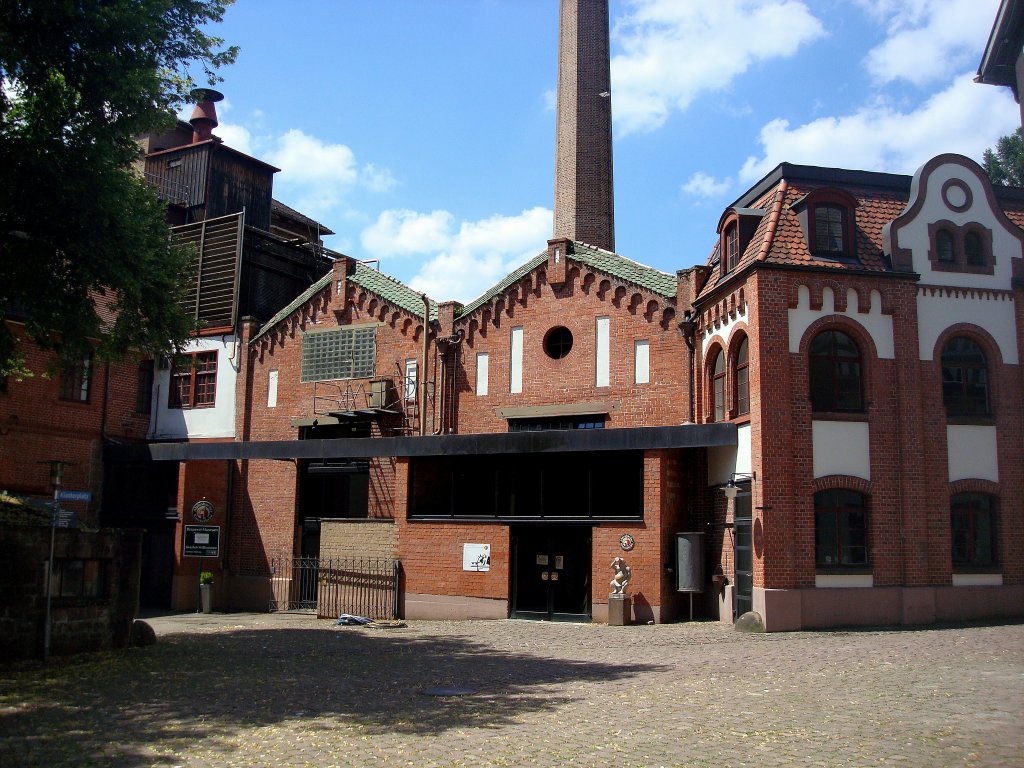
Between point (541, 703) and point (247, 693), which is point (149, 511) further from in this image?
point (541, 703)

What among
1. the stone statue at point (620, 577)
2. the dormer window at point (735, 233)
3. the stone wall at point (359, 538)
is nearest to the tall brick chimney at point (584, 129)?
the dormer window at point (735, 233)

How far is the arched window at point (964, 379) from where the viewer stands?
21.2m

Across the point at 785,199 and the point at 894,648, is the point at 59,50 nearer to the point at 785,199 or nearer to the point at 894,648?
the point at 785,199

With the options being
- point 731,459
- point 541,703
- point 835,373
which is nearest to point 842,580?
point 731,459

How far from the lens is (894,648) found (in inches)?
648

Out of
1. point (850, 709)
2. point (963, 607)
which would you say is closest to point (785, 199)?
point (963, 607)

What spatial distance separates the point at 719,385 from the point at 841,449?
11.9ft

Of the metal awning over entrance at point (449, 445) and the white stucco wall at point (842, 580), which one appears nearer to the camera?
the white stucco wall at point (842, 580)

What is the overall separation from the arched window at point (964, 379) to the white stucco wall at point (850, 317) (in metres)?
1.49

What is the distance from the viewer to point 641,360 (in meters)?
24.9

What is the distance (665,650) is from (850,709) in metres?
6.18

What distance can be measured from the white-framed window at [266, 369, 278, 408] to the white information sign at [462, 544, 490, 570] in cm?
952

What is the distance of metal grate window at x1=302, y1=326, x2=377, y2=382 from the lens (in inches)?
1153

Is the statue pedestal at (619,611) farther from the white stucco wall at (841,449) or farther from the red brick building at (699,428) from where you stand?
the white stucco wall at (841,449)
